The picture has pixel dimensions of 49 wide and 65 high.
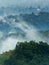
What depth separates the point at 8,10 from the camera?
134 meters

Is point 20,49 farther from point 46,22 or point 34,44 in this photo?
point 46,22

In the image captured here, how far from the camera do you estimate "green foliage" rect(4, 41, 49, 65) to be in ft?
103

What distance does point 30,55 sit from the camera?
32500 mm

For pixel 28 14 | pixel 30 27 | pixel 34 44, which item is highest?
pixel 28 14

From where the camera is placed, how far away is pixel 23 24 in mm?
111062

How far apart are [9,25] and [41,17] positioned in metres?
11.0

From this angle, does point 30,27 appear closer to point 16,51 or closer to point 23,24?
point 23,24

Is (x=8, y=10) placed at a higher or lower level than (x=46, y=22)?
higher

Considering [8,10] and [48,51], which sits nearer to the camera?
[48,51]

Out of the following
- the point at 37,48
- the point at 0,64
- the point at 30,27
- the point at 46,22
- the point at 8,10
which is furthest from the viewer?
the point at 8,10

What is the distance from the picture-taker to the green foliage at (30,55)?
31.5m

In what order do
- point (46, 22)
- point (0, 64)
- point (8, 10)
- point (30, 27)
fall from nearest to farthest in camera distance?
point (0, 64) → point (30, 27) → point (46, 22) → point (8, 10)

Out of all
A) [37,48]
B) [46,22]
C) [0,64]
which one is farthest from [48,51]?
[46,22]

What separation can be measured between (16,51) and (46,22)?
87448mm
